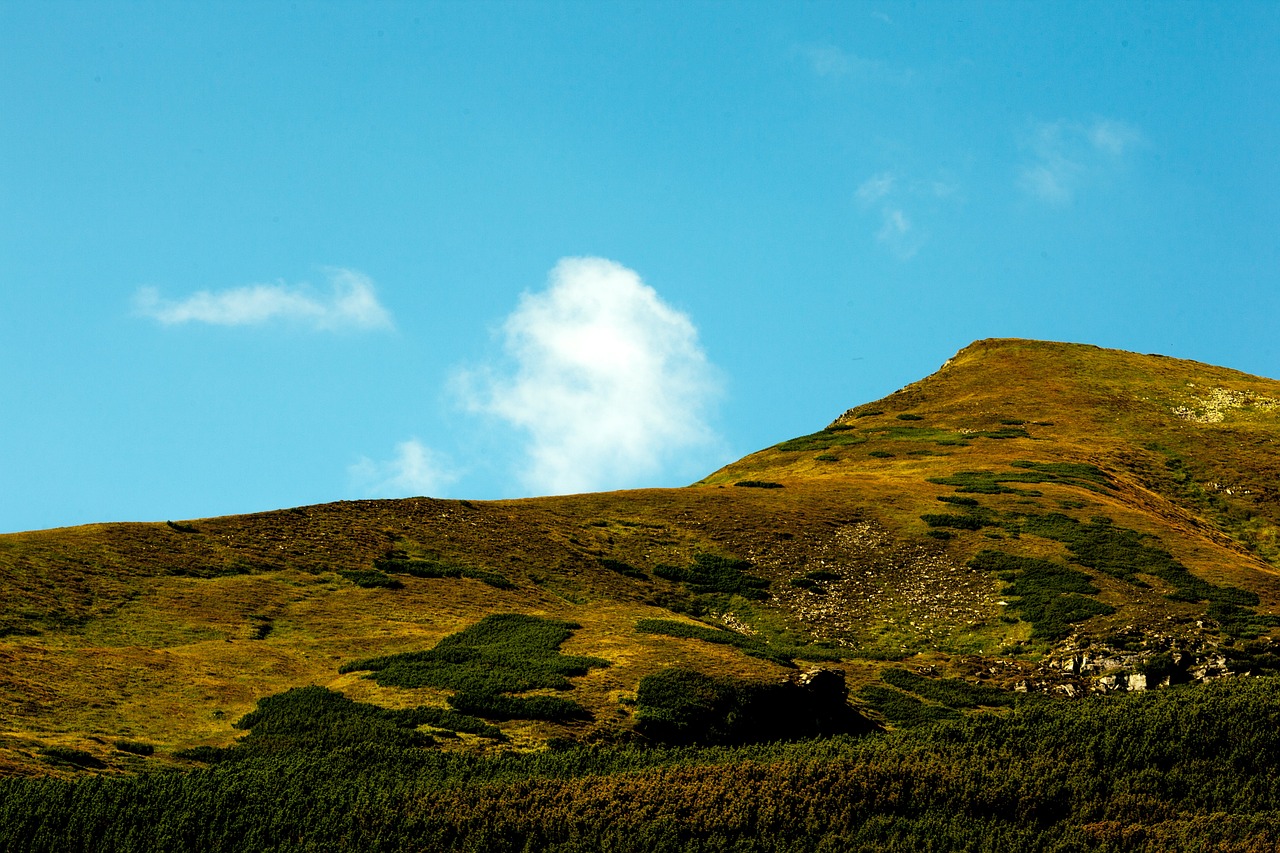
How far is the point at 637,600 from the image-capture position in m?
50.3

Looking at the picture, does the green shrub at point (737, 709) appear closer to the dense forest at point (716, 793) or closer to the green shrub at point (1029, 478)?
the dense forest at point (716, 793)

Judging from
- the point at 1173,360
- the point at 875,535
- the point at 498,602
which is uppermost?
the point at 1173,360

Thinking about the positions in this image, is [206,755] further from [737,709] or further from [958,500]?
[958,500]

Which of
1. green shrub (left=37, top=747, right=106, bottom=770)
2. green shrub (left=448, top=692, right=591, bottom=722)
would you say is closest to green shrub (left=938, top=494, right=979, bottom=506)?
green shrub (left=448, top=692, right=591, bottom=722)

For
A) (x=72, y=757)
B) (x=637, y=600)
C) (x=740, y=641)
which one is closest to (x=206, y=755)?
(x=72, y=757)

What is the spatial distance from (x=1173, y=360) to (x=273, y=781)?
123257mm

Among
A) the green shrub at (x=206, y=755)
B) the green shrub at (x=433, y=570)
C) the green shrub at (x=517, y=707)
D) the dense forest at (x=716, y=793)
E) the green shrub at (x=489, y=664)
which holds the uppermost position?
the green shrub at (x=433, y=570)

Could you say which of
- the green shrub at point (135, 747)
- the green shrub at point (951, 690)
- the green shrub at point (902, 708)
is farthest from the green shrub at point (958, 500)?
the green shrub at point (135, 747)

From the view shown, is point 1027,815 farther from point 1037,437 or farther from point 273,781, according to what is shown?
point 1037,437

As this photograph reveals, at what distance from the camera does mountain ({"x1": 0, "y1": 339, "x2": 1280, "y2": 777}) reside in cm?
3238

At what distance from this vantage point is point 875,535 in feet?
192

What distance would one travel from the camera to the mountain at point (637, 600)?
106 ft

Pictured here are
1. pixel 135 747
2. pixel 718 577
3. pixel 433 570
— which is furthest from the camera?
pixel 718 577

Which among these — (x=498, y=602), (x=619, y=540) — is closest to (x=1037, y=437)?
(x=619, y=540)
